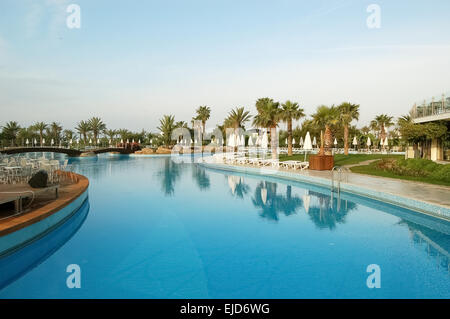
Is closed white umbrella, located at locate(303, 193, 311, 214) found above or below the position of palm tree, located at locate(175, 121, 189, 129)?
below

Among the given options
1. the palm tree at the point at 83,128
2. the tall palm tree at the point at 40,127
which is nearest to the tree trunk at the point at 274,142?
the palm tree at the point at 83,128

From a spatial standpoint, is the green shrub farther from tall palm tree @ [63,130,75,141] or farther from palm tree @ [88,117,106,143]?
tall palm tree @ [63,130,75,141]

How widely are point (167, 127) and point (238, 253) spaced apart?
161 feet

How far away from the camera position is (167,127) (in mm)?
52812

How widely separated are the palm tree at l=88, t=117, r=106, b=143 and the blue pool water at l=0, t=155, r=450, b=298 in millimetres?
57618

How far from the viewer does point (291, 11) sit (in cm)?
2081

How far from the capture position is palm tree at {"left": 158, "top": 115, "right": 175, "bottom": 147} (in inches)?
2083

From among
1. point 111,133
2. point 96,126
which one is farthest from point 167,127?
point 96,126

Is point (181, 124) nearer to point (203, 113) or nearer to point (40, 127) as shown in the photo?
point (203, 113)

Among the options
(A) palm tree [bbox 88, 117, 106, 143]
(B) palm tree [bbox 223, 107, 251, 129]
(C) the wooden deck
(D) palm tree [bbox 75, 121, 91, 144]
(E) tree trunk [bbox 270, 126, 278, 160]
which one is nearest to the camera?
(C) the wooden deck

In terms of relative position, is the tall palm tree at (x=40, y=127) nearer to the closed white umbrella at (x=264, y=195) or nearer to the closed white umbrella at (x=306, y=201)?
the closed white umbrella at (x=264, y=195)

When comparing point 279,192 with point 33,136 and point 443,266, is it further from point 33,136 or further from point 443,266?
point 33,136

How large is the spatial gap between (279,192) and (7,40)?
22581 mm

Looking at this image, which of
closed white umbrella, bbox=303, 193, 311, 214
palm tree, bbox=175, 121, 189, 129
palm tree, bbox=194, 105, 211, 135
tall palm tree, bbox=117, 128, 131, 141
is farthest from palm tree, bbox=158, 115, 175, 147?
closed white umbrella, bbox=303, 193, 311, 214
